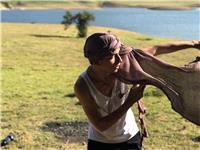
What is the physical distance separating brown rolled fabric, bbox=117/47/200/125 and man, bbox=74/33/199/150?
0.28 ft

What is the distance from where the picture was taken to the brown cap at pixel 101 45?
2.96 metres

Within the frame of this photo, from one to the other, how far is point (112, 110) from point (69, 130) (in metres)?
4.80

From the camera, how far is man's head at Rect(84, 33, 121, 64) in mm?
2955

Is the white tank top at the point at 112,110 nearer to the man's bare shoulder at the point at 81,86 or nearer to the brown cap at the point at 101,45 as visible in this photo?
the man's bare shoulder at the point at 81,86

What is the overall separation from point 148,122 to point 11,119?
247cm

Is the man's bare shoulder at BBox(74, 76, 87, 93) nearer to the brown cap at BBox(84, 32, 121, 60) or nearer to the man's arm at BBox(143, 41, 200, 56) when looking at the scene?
the brown cap at BBox(84, 32, 121, 60)

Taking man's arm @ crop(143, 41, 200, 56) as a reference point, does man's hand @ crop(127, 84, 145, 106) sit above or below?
below

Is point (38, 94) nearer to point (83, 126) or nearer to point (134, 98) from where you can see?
point (83, 126)

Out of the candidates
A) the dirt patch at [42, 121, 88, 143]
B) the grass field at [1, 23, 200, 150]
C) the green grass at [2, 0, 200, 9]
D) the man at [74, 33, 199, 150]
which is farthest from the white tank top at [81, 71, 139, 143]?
the green grass at [2, 0, 200, 9]

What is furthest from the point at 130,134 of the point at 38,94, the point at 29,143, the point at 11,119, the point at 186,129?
the point at 38,94

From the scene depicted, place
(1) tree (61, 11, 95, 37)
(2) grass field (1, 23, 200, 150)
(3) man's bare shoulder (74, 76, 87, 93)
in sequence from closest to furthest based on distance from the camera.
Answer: (3) man's bare shoulder (74, 76, 87, 93)
(2) grass field (1, 23, 200, 150)
(1) tree (61, 11, 95, 37)

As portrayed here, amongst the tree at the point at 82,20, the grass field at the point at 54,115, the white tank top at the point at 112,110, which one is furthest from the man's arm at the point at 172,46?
the tree at the point at 82,20

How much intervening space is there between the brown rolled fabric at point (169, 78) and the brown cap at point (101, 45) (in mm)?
97

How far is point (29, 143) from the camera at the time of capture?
23.9 feet
